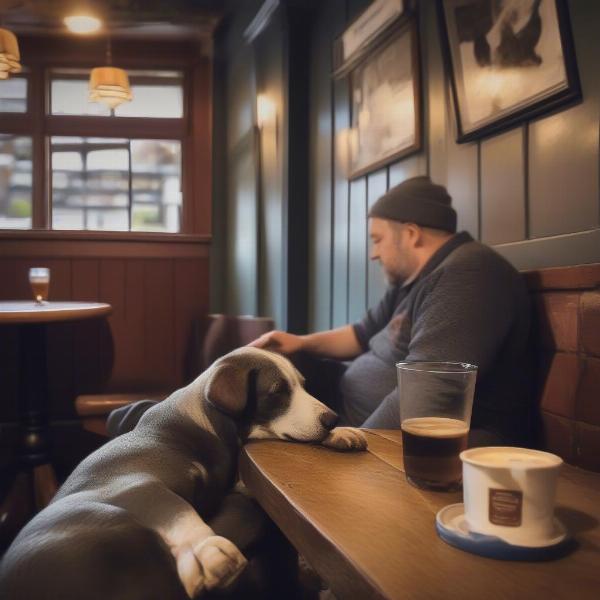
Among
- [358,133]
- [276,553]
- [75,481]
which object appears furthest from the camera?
[358,133]

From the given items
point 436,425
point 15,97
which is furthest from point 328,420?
point 15,97

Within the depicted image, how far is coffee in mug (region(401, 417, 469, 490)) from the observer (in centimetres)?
83

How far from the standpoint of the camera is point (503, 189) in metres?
1.84

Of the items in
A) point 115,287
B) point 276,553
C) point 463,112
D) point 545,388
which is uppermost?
point 463,112

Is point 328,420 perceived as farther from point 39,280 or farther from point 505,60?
point 39,280

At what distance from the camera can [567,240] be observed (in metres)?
1.56

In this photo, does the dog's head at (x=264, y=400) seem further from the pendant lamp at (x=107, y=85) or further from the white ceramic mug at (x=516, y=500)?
the pendant lamp at (x=107, y=85)

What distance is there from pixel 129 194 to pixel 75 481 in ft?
15.3

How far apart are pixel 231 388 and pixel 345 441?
0.68ft

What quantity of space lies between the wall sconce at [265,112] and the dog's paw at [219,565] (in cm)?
327

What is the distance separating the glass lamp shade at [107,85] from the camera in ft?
13.5

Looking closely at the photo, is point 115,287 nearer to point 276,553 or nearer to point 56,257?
point 56,257

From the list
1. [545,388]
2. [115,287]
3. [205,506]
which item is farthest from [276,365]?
[115,287]

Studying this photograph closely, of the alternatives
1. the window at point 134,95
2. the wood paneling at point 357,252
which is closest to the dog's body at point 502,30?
the wood paneling at point 357,252
